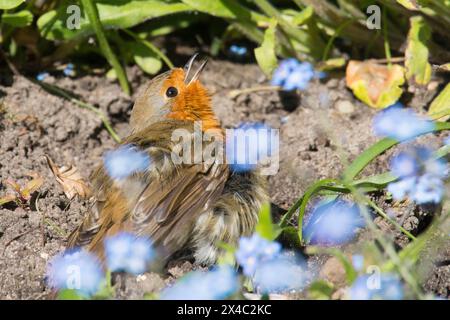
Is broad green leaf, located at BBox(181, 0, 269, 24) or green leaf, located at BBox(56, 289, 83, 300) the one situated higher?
broad green leaf, located at BBox(181, 0, 269, 24)

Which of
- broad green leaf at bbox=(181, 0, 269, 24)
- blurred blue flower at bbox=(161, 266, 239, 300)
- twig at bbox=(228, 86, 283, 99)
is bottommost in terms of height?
twig at bbox=(228, 86, 283, 99)

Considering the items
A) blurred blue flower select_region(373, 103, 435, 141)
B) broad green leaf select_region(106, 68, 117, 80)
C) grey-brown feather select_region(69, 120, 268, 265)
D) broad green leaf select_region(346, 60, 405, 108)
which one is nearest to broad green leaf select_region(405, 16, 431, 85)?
broad green leaf select_region(346, 60, 405, 108)

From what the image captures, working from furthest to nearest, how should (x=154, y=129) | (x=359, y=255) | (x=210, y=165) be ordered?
(x=154, y=129) → (x=210, y=165) → (x=359, y=255)

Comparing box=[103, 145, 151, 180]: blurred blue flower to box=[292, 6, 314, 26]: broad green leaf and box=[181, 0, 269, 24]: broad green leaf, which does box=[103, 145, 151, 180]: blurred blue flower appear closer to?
box=[181, 0, 269, 24]: broad green leaf

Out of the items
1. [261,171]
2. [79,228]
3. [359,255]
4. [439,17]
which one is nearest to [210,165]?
[261,171]

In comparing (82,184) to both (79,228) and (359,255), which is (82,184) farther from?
(359,255)

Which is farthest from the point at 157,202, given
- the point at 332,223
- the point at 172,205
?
the point at 332,223
